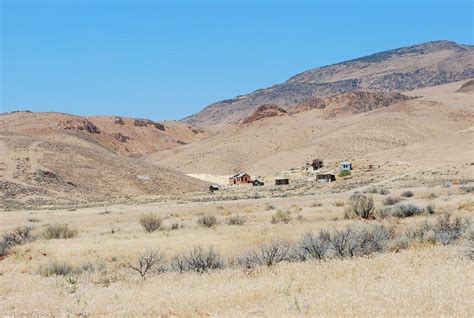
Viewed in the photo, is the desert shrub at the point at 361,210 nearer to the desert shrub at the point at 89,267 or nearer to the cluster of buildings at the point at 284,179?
the desert shrub at the point at 89,267

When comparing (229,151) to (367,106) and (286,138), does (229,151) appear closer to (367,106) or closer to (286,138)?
(286,138)

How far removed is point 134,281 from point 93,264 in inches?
177

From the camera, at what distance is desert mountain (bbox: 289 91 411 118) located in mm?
178625

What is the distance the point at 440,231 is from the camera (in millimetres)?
18453

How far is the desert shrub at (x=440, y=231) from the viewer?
16844mm

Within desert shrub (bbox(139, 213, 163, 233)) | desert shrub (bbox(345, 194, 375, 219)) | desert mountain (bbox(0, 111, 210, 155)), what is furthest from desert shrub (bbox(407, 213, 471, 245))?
desert mountain (bbox(0, 111, 210, 155))

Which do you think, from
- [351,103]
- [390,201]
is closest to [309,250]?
[390,201]

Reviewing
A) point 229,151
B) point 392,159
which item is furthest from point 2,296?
point 229,151

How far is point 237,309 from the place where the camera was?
9.86 m

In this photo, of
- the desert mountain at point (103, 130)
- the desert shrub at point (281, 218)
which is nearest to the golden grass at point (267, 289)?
the desert shrub at point (281, 218)

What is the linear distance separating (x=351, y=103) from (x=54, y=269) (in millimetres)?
172481

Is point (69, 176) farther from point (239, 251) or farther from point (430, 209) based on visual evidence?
point (239, 251)

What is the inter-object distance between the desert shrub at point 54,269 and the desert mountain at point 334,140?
80.2 m

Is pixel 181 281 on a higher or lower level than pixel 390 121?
lower
